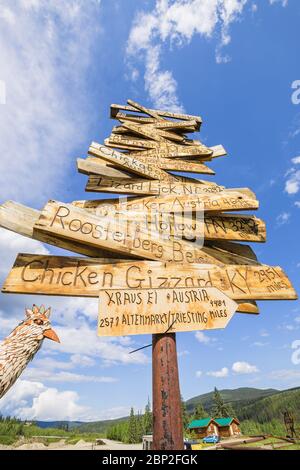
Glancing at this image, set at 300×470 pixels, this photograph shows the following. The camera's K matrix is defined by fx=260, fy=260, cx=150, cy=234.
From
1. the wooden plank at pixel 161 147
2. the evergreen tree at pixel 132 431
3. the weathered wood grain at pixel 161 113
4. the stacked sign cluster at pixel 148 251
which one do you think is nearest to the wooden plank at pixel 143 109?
the weathered wood grain at pixel 161 113

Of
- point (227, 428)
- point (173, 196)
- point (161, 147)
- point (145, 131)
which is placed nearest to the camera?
point (173, 196)

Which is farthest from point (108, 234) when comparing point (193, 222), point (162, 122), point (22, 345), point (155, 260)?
point (162, 122)

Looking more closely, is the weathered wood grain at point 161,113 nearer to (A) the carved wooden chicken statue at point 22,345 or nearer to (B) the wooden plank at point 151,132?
(B) the wooden plank at point 151,132

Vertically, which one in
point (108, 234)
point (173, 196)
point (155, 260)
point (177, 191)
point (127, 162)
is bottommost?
point (155, 260)

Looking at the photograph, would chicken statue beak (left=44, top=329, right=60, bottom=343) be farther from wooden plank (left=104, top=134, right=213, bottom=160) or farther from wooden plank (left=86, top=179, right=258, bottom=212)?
wooden plank (left=104, top=134, right=213, bottom=160)

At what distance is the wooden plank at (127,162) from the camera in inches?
137

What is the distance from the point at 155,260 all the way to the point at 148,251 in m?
0.12

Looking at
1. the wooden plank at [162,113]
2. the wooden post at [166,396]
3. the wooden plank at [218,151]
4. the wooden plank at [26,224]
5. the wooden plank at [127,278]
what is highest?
the wooden plank at [162,113]

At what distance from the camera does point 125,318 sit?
225cm

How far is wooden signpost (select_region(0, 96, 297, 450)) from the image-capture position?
225cm

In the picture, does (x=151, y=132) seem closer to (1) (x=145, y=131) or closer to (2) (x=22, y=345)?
(1) (x=145, y=131)

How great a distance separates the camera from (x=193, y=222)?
3.06 meters

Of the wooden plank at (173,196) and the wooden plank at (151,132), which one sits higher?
the wooden plank at (151,132)
